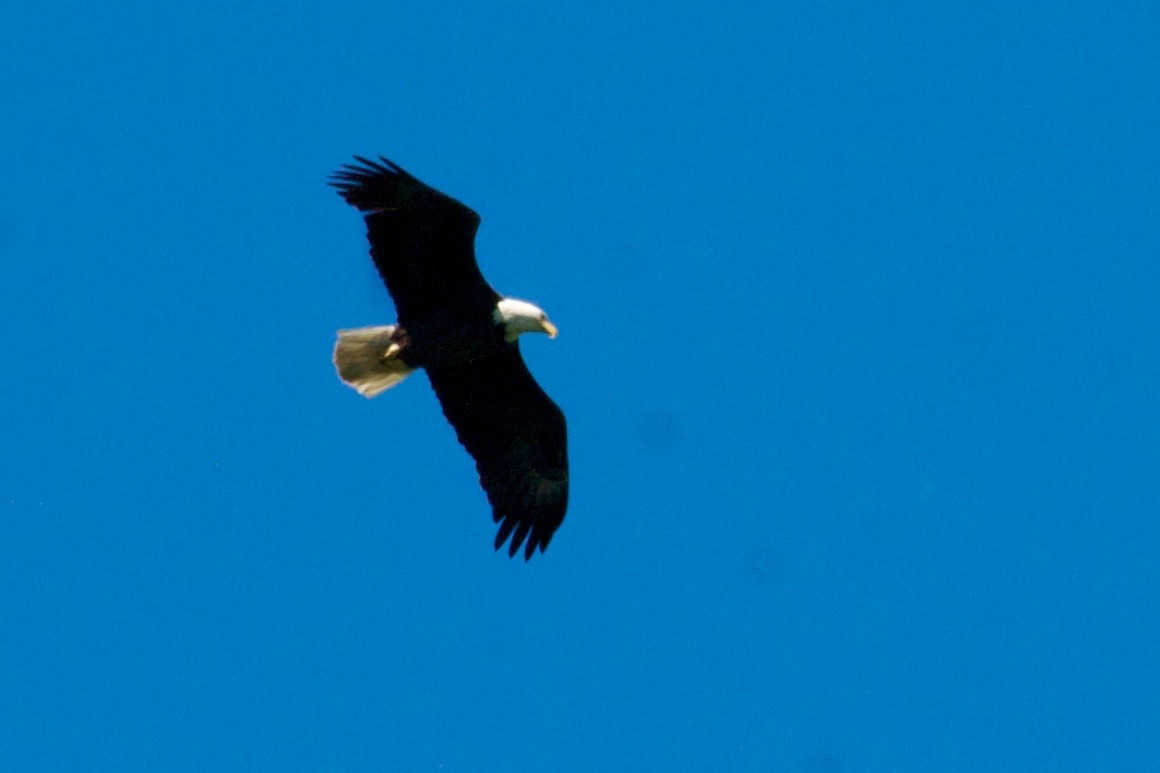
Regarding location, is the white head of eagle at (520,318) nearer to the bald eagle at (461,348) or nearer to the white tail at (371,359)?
the bald eagle at (461,348)

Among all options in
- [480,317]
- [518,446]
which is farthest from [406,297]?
[518,446]

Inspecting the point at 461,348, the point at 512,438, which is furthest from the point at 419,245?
the point at 512,438

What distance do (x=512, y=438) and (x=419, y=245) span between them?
4.66 ft

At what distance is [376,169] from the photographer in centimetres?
1055

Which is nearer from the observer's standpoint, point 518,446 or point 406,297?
point 406,297

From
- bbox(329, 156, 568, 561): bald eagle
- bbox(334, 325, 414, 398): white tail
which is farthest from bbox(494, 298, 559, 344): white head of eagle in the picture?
bbox(334, 325, 414, 398): white tail

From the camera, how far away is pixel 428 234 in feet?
35.4

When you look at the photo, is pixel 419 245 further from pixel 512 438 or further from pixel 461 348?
pixel 512 438

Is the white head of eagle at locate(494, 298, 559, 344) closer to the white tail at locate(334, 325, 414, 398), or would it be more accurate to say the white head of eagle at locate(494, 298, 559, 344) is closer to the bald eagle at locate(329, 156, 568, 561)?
the bald eagle at locate(329, 156, 568, 561)

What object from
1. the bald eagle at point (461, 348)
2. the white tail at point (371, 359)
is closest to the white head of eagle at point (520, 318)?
the bald eagle at point (461, 348)

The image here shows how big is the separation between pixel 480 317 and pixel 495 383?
61 cm

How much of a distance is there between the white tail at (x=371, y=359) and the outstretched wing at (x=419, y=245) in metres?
0.19

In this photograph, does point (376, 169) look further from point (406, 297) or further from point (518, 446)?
point (518, 446)

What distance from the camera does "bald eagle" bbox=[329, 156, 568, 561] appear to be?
10.7 m
